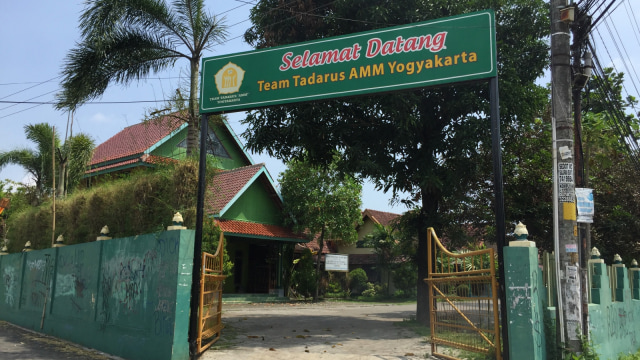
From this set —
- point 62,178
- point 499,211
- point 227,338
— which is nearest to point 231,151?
point 62,178

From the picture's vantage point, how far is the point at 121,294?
1040 centimetres

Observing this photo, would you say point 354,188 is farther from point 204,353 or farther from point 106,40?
point 204,353

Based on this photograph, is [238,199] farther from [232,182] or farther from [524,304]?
[524,304]

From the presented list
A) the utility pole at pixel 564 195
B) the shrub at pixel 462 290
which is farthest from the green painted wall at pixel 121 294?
the utility pole at pixel 564 195

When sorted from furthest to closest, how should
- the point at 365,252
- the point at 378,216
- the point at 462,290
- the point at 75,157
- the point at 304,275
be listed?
the point at 378,216 < the point at 365,252 < the point at 304,275 < the point at 75,157 < the point at 462,290

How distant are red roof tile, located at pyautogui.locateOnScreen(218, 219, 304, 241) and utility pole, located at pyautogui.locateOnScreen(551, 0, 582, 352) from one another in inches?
619

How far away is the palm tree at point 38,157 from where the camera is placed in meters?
22.0

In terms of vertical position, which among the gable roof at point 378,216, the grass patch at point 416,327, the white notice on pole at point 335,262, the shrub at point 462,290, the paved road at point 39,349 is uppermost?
the gable roof at point 378,216

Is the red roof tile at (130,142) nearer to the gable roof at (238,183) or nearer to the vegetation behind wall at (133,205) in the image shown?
the gable roof at (238,183)

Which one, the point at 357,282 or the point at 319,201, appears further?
the point at 357,282

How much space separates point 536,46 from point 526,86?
1.13 m

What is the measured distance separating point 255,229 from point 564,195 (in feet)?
56.5

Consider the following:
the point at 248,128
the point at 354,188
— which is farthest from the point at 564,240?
the point at 354,188

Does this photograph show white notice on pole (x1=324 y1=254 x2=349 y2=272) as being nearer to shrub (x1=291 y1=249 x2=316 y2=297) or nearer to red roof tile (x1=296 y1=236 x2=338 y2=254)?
shrub (x1=291 y1=249 x2=316 y2=297)
